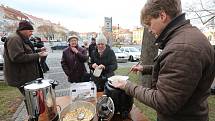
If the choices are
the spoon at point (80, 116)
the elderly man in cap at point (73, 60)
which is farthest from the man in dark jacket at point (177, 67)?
the elderly man in cap at point (73, 60)

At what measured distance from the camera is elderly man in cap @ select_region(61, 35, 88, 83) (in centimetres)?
443

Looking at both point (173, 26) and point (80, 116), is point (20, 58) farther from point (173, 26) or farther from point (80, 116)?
point (173, 26)

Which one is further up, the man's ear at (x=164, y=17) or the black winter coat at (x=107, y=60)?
the man's ear at (x=164, y=17)

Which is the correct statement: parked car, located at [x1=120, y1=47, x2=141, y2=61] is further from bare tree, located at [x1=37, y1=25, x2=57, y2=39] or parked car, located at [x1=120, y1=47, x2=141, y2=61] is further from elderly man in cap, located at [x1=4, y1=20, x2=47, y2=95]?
bare tree, located at [x1=37, y1=25, x2=57, y2=39]

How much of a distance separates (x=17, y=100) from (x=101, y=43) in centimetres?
324

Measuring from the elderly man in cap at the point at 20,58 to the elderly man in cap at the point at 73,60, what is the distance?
935 millimetres

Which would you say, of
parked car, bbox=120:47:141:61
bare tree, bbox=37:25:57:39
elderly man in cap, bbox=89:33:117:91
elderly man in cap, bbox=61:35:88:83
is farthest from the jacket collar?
bare tree, bbox=37:25:57:39

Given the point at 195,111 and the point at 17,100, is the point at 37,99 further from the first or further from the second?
the point at 17,100

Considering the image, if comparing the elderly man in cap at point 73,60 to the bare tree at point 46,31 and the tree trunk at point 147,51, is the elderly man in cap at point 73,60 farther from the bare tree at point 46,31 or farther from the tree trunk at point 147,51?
the bare tree at point 46,31

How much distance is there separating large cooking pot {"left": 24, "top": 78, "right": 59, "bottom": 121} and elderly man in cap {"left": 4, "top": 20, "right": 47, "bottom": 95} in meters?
1.62

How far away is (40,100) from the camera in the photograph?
1.67 metres

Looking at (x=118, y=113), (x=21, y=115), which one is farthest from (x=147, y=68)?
(x=21, y=115)

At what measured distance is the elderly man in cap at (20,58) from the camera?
3.23 metres

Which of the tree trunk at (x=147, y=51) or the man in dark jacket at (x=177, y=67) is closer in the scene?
the man in dark jacket at (x=177, y=67)
